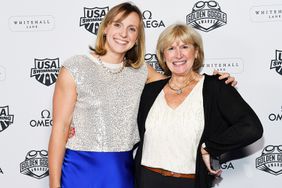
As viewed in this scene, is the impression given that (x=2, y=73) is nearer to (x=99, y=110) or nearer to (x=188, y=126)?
(x=99, y=110)

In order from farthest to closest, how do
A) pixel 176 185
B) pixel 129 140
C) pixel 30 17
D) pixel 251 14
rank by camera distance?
pixel 30 17 → pixel 251 14 → pixel 129 140 → pixel 176 185

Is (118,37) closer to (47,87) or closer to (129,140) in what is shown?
(129,140)

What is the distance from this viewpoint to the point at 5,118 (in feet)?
6.48

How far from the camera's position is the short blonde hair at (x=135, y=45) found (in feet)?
5.12

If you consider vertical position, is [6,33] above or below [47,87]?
above

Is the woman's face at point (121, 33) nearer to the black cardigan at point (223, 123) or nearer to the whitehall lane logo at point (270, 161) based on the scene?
the black cardigan at point (223, 123)

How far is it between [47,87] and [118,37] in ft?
1.97

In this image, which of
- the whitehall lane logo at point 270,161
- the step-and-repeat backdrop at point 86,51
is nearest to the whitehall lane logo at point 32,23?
the step-and-repeat backdrop at point 86,51

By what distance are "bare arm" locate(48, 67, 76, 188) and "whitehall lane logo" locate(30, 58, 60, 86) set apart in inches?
→ 17.9

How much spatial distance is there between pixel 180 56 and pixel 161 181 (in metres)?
0.54

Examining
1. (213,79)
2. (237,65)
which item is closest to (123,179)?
(213,79)

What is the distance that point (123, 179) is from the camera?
1.53m

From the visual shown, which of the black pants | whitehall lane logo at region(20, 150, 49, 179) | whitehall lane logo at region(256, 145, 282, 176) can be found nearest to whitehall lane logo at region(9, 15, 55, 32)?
whitehall lane logo at region(20, 150, 49, 179)

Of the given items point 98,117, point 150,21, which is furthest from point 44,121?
point 150,21
